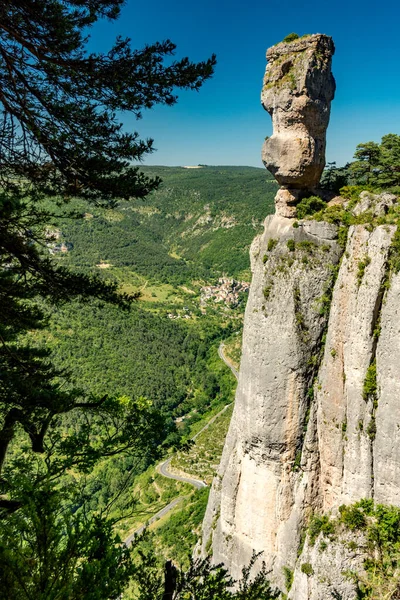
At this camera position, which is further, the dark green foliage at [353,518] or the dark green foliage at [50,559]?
the dark green foliage at [353,518]

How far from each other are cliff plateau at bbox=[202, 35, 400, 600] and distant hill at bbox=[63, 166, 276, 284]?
343 feet

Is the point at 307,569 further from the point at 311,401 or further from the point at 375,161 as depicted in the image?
the point at 375,161

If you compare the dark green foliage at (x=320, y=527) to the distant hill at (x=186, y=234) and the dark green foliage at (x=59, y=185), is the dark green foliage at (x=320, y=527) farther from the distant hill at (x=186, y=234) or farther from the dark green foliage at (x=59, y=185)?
the distant hill at (x=186, y=234)

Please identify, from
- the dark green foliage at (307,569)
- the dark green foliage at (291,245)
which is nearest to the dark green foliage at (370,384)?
the dark green foliage at (291,245)

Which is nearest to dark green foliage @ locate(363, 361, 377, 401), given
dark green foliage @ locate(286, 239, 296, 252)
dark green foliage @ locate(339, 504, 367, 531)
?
dark green foliage @ locate(339, 504, 367, 531)

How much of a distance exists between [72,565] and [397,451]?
11127 millimetres

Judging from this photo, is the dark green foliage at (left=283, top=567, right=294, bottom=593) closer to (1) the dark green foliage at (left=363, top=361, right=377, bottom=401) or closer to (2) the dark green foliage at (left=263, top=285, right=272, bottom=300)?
(1) the dark green foliage at (left=363, top=361, right=377, bottom=401)

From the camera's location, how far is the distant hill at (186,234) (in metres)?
135

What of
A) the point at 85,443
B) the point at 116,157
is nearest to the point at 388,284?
the point at 116,157

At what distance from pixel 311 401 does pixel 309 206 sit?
828cm

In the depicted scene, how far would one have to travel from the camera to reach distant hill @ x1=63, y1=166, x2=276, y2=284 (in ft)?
443

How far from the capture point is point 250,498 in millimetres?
18469

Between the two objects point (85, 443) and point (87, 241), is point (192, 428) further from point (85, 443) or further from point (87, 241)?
point (87, 241)

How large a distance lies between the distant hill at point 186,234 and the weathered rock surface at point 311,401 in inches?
4127
